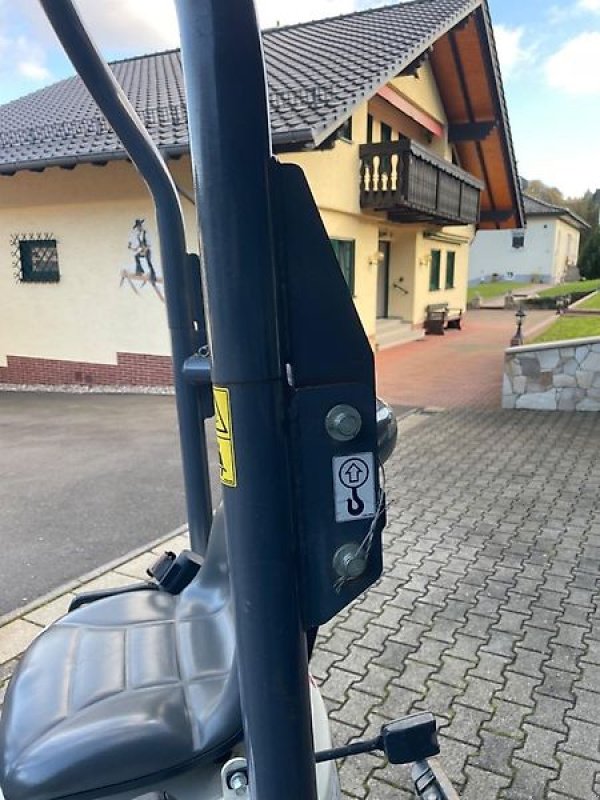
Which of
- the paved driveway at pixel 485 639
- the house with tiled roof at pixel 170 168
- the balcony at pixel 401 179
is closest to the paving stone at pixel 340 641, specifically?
the paved driveway at pixel 485 639

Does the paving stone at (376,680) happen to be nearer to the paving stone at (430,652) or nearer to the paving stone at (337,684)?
the paving stone at (337,684)

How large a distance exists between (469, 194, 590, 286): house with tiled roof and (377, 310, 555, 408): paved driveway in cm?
2218

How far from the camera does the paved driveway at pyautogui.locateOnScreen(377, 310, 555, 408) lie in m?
9.12

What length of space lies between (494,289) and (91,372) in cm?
2850

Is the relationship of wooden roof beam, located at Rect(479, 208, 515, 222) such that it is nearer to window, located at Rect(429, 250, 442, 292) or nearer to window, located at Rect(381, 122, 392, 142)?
window, located at Rect(429, 250, 442, 292)

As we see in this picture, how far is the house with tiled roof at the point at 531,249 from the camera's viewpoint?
123 feet

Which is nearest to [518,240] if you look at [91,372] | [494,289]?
[494,289]

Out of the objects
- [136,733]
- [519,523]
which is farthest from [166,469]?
[136,733]

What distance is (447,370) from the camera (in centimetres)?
1157

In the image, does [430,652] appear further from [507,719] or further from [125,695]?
[125,695]

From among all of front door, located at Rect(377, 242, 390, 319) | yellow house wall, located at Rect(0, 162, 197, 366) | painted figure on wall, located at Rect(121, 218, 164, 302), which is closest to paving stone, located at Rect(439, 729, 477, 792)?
yellow house wall, located at Rect(0, 162, 197, 366)

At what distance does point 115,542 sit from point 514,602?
2.66m

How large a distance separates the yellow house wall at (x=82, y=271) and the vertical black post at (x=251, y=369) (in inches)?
335

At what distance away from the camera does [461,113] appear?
15.9 metres
